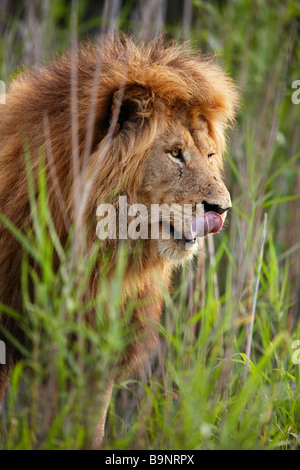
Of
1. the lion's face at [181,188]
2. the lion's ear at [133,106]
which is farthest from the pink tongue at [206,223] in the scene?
the lion's ear at [133,106]

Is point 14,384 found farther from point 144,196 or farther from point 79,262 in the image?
point 144,196

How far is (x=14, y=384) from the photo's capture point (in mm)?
1615

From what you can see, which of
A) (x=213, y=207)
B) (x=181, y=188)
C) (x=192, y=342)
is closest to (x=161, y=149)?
(x=181, y=188)

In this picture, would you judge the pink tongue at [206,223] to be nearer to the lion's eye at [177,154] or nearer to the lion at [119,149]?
the lion at [119,149]

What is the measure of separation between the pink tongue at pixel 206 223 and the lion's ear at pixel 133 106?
43 centimetres

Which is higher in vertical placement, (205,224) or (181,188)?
(181,188)

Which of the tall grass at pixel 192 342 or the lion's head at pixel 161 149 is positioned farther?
the lion's head at pixel 161 149

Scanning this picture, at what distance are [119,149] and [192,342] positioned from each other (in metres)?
0.85

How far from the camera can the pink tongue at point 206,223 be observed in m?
2.01

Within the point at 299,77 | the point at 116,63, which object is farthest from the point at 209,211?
the point at 299,77

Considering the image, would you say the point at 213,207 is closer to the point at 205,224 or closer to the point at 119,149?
the point at 205,224

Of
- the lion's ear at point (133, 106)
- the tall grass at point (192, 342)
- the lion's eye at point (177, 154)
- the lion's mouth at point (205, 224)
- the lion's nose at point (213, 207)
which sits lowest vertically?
the tall grass at point (192, 342)

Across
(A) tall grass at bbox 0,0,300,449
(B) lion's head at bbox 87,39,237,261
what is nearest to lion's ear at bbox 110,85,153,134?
(B) lion's head at bbox 87,39,237,261

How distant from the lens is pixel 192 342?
231 cm
